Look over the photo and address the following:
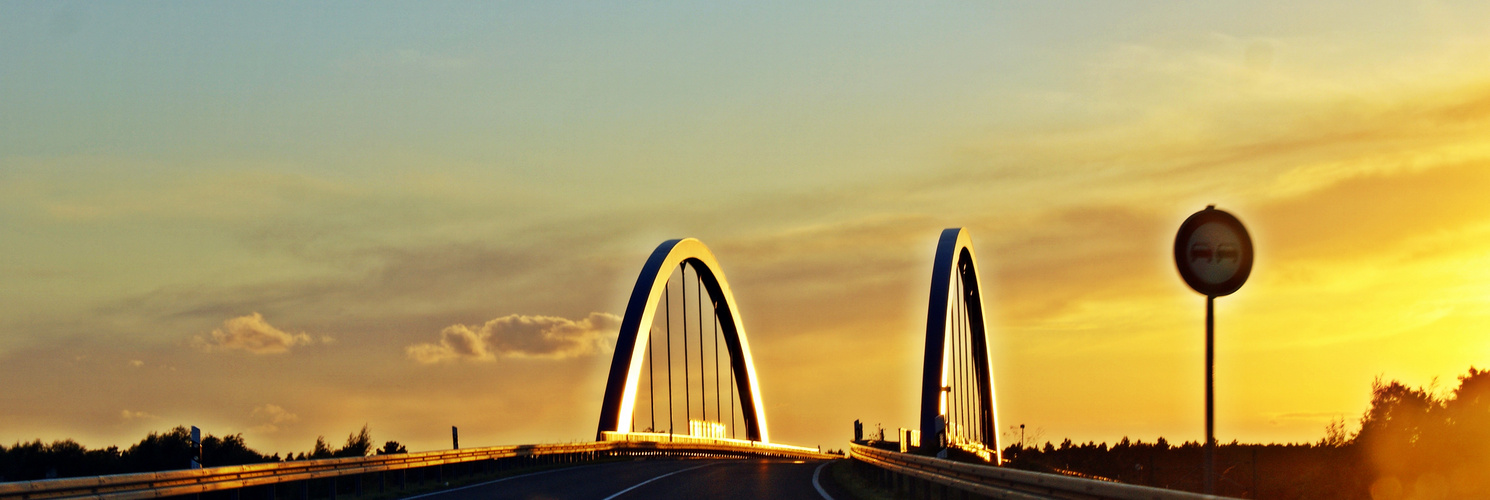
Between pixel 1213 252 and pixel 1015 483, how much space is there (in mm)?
5404

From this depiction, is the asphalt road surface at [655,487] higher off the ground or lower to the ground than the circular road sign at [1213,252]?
lower

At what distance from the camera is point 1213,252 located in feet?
27.1

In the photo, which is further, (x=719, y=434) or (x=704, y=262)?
(x=704, y=262)

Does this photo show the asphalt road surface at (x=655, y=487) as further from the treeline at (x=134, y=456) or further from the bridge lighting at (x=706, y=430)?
the bridge lighting at (x=706, y=430)

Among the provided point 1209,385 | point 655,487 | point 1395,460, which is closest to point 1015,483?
point 1209,385

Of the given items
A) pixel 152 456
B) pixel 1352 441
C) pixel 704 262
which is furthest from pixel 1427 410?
pixel 704 262

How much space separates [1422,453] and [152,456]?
87.3 feet

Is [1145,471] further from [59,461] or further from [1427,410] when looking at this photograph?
[59,461]

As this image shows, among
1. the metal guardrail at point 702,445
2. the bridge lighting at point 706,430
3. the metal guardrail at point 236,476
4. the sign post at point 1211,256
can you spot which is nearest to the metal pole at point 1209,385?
the sign post at point 1211,256

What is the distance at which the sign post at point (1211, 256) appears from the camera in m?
8.20

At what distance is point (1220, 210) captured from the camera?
836cm

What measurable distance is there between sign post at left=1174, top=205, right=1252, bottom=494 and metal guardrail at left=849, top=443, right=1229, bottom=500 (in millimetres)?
1004

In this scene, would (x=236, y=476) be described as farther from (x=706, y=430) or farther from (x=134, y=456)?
(x=706, y=430)

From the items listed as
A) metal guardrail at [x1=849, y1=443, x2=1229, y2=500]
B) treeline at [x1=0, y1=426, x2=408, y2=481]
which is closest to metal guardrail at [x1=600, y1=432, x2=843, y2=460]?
treeline at [x1=0, y1=426, x2=408, y2=481]
